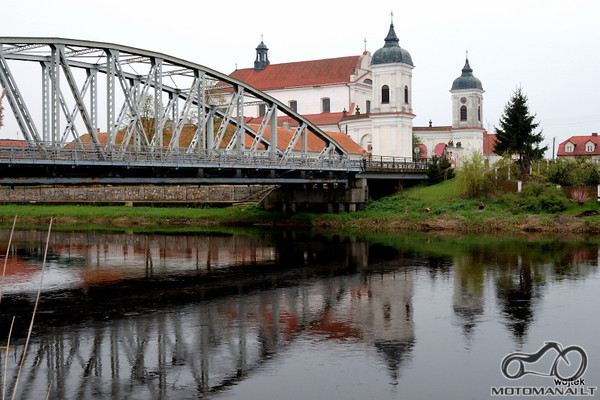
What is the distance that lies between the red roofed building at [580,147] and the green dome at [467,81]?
18865 mm

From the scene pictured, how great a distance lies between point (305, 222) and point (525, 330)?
38543 millimetres

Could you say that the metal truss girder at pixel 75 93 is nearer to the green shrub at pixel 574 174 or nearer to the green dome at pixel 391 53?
the green shrub at pixel 574 174

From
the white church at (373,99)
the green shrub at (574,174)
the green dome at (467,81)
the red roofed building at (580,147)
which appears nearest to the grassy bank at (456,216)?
the green shrub at (574,174)

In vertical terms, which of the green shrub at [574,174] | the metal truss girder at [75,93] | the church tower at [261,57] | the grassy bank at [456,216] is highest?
the church tower at [261,57]

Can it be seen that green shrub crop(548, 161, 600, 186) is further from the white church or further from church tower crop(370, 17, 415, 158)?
church tower crop(370, 17, 415, 158)

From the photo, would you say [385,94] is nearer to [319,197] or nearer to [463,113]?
[463,113]

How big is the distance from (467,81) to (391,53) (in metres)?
28.9

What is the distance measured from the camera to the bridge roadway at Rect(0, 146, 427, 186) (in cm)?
2941

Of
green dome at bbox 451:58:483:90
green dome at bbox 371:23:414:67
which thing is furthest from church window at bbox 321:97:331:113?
green dome at bbox 451:58:483:90

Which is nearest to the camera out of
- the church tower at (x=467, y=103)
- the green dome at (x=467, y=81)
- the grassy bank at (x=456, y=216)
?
the grassy bank at (x=456, y=216)

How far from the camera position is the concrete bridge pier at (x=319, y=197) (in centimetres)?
5794

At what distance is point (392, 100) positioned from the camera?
90000mm

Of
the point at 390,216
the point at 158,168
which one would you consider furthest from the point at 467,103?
the point at 158,168

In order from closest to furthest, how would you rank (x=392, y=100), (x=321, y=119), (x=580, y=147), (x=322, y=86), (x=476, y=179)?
(x=476, y=179) < (x=392, y=100) < (x=321, y=119) < (x=322, y=86) < (x=580, y=147)
